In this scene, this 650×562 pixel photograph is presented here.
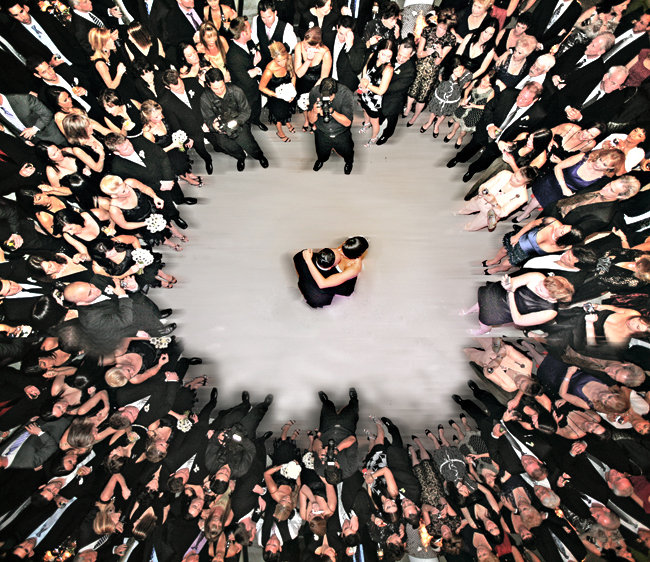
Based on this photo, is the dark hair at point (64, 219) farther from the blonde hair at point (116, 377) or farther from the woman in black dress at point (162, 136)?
the blonde hair at point (116, 377)

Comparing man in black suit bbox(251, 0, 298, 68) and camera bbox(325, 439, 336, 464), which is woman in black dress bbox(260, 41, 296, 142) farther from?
camera bbox(325, 439, 336, 464)

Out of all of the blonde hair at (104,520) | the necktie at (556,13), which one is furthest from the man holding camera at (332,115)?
the blonde hair at (104,520)

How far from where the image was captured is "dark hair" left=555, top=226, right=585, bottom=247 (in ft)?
9.04

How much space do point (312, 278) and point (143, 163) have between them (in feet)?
6.47

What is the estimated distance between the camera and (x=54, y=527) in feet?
8.93

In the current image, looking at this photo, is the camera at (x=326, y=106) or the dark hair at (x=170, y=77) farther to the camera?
the camera at (x=326, y=106)

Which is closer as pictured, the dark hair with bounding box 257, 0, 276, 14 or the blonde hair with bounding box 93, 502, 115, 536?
the blonde hair with bounding box 93, 502, 115, 536

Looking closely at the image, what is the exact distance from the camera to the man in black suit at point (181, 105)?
124 inches

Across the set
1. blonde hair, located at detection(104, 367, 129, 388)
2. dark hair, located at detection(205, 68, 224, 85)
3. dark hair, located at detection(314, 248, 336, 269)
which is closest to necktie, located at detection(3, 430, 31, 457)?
blonde hair, located at detection(104, 367, 129, 388)

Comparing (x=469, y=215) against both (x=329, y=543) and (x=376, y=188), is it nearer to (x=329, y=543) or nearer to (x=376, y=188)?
(x=376, y=188)

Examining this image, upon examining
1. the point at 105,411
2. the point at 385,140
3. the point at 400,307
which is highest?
the point at 385,140

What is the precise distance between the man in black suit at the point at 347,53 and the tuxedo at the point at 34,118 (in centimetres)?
275

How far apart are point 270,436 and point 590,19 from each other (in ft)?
16.7

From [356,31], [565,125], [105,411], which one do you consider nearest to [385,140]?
[356,31]
